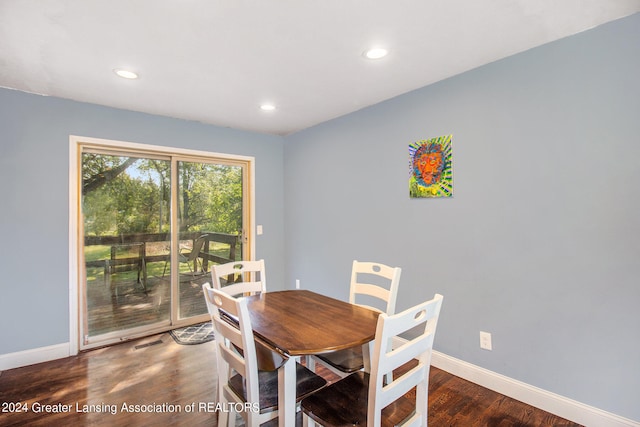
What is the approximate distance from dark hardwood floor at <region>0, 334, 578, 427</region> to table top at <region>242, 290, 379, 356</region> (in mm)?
844

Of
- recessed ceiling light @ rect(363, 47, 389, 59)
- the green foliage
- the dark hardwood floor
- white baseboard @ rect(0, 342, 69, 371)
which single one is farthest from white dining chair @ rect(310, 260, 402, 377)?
white baseboard @ rect(0, 342, 69, 371)

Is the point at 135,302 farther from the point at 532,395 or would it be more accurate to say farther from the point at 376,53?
the point at 532,395

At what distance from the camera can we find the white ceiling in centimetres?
163

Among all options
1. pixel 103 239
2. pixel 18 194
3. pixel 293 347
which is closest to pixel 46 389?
pixel 103 239

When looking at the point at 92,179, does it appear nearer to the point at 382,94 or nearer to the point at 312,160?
the point at 312,160

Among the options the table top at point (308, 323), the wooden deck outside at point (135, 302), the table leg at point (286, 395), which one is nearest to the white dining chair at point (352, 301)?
the table top at point (308, 323)

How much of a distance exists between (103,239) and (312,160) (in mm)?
2466

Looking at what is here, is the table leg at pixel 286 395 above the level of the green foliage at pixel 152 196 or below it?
below

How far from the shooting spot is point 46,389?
2314 mm

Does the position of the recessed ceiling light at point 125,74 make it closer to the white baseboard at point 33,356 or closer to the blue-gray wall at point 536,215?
the blue-gray wall at point 536,215

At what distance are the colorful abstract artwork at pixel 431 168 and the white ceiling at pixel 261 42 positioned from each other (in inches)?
20.8

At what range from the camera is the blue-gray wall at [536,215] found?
1.75 metres

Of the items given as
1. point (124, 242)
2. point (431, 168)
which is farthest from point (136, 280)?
point (431, 168)

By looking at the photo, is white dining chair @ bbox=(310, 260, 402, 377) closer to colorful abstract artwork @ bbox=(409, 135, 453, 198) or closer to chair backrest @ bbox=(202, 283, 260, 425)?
chair backrest @ bbox=(202, 283, 260, 425)
